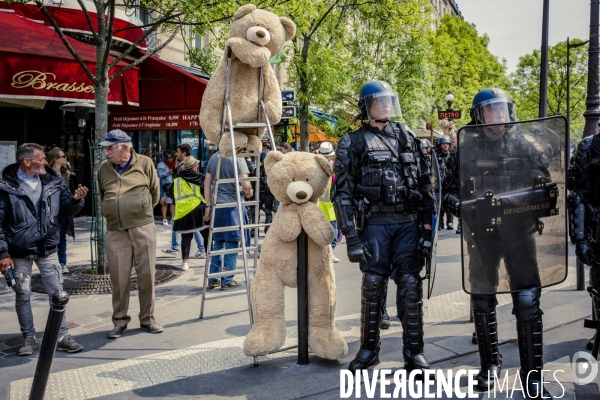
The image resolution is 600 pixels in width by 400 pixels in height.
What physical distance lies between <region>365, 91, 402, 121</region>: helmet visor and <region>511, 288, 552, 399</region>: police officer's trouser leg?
1.56m

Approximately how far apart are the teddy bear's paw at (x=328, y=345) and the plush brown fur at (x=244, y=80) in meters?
1.86

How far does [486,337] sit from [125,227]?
10.5 ft

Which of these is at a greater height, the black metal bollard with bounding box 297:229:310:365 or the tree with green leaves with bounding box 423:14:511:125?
the tree with green leaves with bounding box 423:14:511:125

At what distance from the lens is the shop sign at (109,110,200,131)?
508 inches

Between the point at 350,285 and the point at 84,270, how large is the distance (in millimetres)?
3608

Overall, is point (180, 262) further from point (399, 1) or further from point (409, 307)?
point (399, 1)

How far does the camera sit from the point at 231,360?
4.54 metres

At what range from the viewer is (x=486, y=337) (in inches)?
153

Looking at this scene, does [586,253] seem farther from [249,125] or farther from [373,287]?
[249,125]

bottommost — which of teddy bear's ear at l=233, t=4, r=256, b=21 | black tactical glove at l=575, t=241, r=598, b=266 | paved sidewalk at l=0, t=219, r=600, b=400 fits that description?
paved sidewalk at l=0, t=219, r=600, b=400

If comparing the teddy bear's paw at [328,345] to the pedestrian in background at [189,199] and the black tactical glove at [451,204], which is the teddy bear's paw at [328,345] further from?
the pedestrian in background at [189,199]

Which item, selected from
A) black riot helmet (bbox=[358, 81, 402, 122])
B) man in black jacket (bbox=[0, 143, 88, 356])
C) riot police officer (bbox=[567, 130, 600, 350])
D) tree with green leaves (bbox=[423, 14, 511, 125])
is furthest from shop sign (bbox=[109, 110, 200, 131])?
tree with green leaves (bbox=[423, 14, 511, 125])

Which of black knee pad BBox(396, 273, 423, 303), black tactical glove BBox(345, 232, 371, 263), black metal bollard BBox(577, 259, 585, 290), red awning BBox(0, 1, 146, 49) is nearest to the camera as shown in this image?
black tactical glove BBox(345, 232, 371, 263)

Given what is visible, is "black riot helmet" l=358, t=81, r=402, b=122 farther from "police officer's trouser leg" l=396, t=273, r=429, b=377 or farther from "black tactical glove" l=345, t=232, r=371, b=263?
"police officer's trouser leg" l=396, t=273, r=429, b=377
